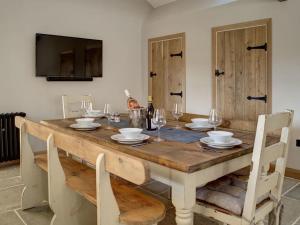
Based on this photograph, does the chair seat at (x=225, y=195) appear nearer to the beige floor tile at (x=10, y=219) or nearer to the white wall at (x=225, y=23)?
the beige floor tile at (x=10, y=219)

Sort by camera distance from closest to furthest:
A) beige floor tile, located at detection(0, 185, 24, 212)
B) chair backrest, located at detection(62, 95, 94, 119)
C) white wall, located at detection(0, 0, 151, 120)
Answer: beige floor tile, located at detection(0, 185, 24, 212) → chair backrest, located at detection(62, 95, 94, 119) → white wall, located at detection(0, 0, 151, 120)

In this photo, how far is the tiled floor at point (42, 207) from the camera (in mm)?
2276

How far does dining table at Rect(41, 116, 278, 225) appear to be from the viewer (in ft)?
4.54

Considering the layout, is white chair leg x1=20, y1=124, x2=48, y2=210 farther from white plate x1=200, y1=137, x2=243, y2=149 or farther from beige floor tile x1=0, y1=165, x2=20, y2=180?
white plate x1=200, y1=137, x2=243, y2=149

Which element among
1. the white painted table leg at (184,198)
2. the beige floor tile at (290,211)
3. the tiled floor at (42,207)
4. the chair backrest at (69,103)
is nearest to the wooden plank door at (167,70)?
the chair backrest at (69,103)

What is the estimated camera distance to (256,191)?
4.68 feet

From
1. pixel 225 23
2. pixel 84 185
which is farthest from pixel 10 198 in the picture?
pixel 225 23

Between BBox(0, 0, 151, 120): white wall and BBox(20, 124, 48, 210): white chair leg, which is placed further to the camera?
BBox(0, 0, 151, 120): white wall

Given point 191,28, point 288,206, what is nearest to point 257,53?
point 191,28

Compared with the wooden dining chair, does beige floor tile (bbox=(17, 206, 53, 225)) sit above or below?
below

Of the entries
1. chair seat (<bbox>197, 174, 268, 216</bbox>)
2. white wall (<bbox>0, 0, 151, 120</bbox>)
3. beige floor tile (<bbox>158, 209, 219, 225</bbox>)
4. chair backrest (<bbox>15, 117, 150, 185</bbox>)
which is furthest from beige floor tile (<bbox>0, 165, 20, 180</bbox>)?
chair seat (<bbox>197, 174, 268, 216</bbox>)

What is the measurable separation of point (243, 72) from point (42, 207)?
2916 mm

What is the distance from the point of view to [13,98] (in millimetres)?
3873

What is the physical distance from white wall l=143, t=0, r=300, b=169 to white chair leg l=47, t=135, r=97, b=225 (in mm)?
2575
